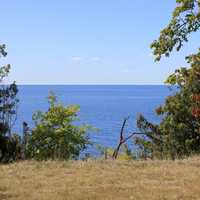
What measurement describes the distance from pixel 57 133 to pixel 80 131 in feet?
4.48

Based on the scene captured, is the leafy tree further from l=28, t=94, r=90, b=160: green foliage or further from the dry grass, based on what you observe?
the dry grass

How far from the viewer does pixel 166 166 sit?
1241cm

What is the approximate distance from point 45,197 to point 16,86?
487 inches

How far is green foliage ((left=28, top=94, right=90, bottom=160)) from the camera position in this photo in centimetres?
2172

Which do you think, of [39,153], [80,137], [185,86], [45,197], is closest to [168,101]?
[185,86]

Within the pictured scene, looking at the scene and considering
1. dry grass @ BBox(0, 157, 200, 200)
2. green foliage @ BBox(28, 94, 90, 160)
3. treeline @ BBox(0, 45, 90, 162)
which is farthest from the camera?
green foliage @ BBox(28, 94, 90, 160)

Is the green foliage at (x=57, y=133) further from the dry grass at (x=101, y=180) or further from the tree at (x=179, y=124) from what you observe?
the dry grass at (x=101, y=180)

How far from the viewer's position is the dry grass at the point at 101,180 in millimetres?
9266

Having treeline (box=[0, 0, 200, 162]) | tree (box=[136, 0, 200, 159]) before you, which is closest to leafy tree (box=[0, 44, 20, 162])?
treeline (box=[0, 0, 200, 162])

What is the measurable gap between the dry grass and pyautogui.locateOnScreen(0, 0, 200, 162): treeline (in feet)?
12.4

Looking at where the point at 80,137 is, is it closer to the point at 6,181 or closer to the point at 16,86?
the point at 16,86

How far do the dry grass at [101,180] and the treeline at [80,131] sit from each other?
12.4ft

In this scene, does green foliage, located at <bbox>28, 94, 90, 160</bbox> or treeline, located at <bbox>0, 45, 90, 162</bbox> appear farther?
green foliage, located at <bbox>28, 94, 90, 160</bbox>

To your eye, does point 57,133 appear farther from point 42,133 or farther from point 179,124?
point 179,124
